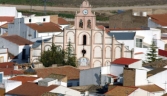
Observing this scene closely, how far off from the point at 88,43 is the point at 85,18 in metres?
2.21

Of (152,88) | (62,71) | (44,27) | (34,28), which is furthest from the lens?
(44,27)

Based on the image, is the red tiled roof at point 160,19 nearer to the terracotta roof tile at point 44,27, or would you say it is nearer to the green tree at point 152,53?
the terracotta roof tile at point 44,27

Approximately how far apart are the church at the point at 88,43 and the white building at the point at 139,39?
5.01ft

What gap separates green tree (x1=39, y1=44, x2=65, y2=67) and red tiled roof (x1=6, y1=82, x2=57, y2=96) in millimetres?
19762

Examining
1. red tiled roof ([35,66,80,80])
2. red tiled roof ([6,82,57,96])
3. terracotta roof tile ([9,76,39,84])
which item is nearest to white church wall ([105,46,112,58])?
red tiled roof ([35,66,80,80])

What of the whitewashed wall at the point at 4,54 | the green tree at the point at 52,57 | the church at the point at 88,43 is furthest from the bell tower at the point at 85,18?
the whitewashed wall at the point at 4,54

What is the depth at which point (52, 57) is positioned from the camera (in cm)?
6944

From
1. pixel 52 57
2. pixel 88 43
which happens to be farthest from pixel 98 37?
pixel 52 57

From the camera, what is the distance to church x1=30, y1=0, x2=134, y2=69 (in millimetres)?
72688

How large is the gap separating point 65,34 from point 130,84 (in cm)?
2459

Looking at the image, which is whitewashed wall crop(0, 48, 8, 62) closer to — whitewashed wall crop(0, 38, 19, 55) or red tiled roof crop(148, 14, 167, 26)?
whitewashed wall crop(0, 38, 19, 55)

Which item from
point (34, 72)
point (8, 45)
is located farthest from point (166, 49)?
point (34, 72)

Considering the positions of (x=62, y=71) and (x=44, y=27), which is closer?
(x=62, y=71)

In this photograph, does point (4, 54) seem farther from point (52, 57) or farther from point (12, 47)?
point (52, 57)
